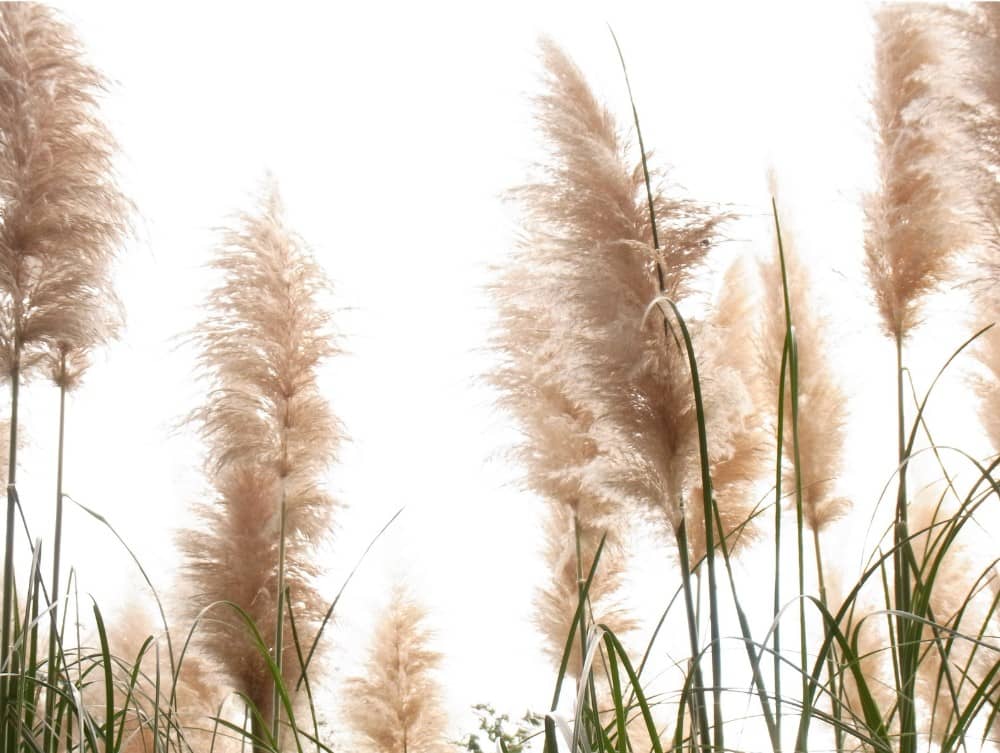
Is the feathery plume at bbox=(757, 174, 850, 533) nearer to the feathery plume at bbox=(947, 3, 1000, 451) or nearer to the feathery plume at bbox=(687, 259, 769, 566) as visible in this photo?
the feathery plume at bbox=(687, 259, 769, 566)

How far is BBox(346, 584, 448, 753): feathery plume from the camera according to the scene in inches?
166

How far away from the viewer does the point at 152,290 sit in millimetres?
4324

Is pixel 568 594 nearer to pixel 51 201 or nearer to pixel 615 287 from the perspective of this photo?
pixel 615 287

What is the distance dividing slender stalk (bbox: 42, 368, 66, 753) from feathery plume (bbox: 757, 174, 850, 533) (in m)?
2.20

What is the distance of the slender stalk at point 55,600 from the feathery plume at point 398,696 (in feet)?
6.49

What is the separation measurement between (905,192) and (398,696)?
307cm

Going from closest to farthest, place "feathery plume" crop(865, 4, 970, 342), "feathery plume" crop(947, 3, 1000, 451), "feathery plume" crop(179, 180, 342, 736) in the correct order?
"feathery plume" crop(947, 3, 1000, 451), "feathery plume" crop(865, 4, 970, 342), "feathery plume" crop(179, 180, 342, 736)

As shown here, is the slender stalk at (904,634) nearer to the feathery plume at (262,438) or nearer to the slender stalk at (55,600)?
the slender stalk at (55,600)

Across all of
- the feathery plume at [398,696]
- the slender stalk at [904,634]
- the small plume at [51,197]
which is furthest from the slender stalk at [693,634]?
the feathery plume at [398,696]

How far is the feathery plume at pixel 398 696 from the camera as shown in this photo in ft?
13.9

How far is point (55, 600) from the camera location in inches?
87.9

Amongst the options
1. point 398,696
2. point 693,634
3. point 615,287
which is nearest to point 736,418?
point 615,287

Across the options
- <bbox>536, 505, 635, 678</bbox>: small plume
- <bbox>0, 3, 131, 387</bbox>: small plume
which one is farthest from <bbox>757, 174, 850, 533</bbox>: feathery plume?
<bbox>0, 3, 131, 387</bbox>: small plume

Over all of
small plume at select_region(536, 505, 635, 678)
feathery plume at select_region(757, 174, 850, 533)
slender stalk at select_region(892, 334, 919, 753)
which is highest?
feathery plume at select_region(757, 174, 850, 533)
